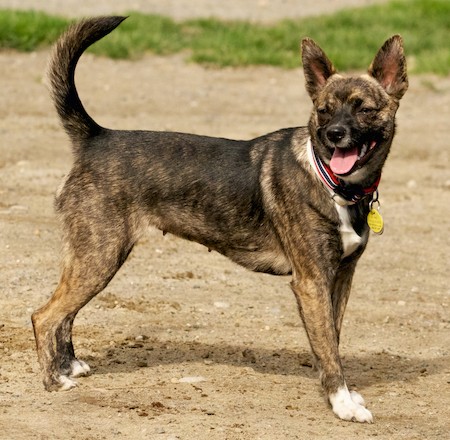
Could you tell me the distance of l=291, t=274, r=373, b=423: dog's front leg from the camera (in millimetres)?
6547

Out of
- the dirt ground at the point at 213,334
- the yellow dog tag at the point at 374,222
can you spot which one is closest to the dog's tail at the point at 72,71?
the dirt ground at the point at 213,334

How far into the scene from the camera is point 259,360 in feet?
24.4

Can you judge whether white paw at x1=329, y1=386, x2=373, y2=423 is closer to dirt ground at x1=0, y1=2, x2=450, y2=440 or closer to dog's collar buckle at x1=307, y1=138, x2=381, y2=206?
dirt ground at x1=0, y1=2, x2=450, y2=440

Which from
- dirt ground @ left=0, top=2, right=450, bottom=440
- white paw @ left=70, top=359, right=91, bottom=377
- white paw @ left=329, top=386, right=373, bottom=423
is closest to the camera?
dirt ground @ left=0, top=2, right=450, bottom=440

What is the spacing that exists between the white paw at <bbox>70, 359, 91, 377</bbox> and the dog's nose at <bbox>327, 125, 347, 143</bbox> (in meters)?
1.99

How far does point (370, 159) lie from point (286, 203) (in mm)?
547

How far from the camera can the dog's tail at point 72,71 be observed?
22.5 feet

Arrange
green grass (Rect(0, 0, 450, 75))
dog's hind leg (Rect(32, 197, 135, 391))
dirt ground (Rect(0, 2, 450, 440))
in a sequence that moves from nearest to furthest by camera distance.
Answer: dirt ground (Rect(0, 2, 450, 440)), dog's hind leg (Rect(32, 197, 135, 391)), green grass (Rect(0, 0, 450, 75))

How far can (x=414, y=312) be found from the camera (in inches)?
336

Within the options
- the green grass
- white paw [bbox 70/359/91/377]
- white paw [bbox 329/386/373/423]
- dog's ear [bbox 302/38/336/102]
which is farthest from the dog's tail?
the green grass

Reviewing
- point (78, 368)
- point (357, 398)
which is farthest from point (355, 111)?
point (78, 368)

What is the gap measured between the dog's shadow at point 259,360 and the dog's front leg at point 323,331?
557 mm

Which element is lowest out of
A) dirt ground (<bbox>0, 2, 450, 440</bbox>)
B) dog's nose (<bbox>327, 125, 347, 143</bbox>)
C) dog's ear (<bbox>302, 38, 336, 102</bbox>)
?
dirt ground (<bbox>0, 2, 450, 440</bbox>)

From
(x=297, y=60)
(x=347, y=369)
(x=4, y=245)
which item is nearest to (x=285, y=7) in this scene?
(x=297, y=60)
